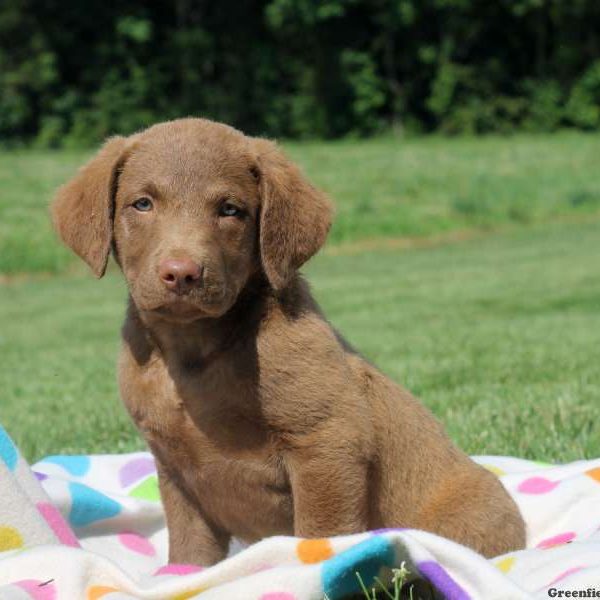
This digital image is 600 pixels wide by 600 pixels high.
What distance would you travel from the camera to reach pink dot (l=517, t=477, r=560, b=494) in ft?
12.5

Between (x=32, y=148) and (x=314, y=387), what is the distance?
109 ft

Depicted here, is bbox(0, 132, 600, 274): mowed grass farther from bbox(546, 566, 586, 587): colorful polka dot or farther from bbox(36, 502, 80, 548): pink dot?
bbox(546, 566, 586, 587): colorful polka dot

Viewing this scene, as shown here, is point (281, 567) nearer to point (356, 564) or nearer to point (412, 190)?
point (356, 564)

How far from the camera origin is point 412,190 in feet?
65.9

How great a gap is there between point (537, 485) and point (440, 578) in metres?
1.42

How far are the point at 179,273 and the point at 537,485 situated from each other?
5.59ft

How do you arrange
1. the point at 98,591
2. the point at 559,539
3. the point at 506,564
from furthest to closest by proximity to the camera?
the point at 559,539
the point at 506,564
the point at 98,591

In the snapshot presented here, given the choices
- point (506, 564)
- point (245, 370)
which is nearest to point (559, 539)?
point (506, 564)

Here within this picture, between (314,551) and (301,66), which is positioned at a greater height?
(314,551)

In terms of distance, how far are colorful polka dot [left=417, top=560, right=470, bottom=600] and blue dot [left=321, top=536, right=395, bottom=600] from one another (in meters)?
0.08

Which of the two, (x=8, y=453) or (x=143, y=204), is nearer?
(x=143, y=204)

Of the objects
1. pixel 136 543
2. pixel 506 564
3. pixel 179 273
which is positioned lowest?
pixel 136 543

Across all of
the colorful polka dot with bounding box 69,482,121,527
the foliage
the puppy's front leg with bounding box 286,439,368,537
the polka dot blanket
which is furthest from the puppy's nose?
the foliage

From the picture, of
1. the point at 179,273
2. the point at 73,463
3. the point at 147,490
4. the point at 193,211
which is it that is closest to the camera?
the point at 179,273
